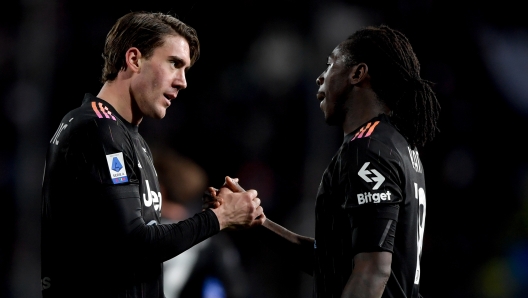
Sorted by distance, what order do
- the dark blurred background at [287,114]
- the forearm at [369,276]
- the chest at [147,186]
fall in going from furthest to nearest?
the dark blurred background at [287,114]
the chest at [147,186]
the forearm at [369,276]

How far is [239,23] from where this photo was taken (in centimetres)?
677

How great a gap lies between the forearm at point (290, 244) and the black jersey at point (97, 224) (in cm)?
73

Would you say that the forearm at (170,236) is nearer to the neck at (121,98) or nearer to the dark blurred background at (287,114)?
the neck at (121,98)

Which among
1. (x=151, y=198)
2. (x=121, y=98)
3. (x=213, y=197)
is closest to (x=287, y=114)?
(x=213, y=197)

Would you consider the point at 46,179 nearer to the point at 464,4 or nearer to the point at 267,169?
the point at 267,169

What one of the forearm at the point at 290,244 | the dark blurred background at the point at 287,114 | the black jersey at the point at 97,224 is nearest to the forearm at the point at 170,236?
the black jersey at the point at 97,224

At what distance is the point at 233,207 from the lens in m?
2.86

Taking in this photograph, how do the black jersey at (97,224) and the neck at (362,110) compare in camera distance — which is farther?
the neck at (362,110)

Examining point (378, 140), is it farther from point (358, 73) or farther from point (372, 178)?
point (358, 73)

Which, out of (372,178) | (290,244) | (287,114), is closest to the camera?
(372,178)

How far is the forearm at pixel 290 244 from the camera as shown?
3168 millimetres

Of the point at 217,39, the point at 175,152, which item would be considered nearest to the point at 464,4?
the point at 217,39

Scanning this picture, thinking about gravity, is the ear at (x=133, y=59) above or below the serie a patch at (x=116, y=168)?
above

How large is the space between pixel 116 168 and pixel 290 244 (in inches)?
47.3
